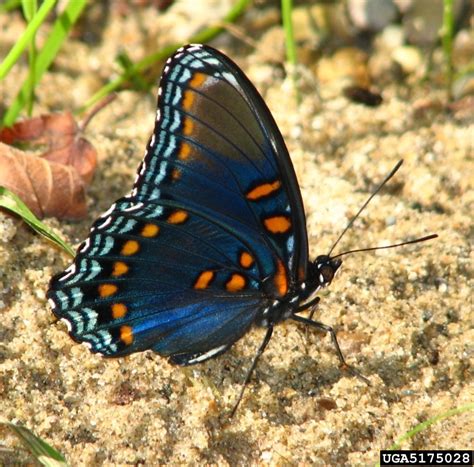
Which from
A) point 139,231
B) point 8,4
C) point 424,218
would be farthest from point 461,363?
point 8,4

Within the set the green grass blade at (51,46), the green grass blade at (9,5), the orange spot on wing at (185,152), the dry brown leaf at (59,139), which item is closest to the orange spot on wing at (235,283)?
the orange spot on wing at (185,152)

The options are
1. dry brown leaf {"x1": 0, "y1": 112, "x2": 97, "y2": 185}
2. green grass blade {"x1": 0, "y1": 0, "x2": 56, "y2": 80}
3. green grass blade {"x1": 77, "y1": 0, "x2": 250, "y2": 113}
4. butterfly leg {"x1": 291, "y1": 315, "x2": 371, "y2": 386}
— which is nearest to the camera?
butterfly leg {"x1": 291, "y1": 315, "x2": 371, "y2": 386}

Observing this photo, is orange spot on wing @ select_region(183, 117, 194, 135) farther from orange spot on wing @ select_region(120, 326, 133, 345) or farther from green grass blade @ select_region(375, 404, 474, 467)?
green grass blade @ select_region(375, 404, 474, 467)

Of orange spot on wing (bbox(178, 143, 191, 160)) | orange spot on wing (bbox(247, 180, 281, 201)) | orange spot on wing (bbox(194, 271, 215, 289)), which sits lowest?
orange spot on wing (bbox(194, 271, 215, 289))

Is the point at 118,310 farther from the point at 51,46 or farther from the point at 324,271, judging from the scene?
the point at 51,46

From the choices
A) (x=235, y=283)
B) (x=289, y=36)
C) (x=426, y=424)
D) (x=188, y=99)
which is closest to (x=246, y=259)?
(x=235, y=283)

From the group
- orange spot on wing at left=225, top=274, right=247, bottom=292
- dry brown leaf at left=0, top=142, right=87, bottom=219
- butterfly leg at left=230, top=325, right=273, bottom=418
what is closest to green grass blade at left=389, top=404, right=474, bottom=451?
butterfly leg at left=230, top=325, right=273, bottom=418

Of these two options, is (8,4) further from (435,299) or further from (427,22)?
(435,299)
